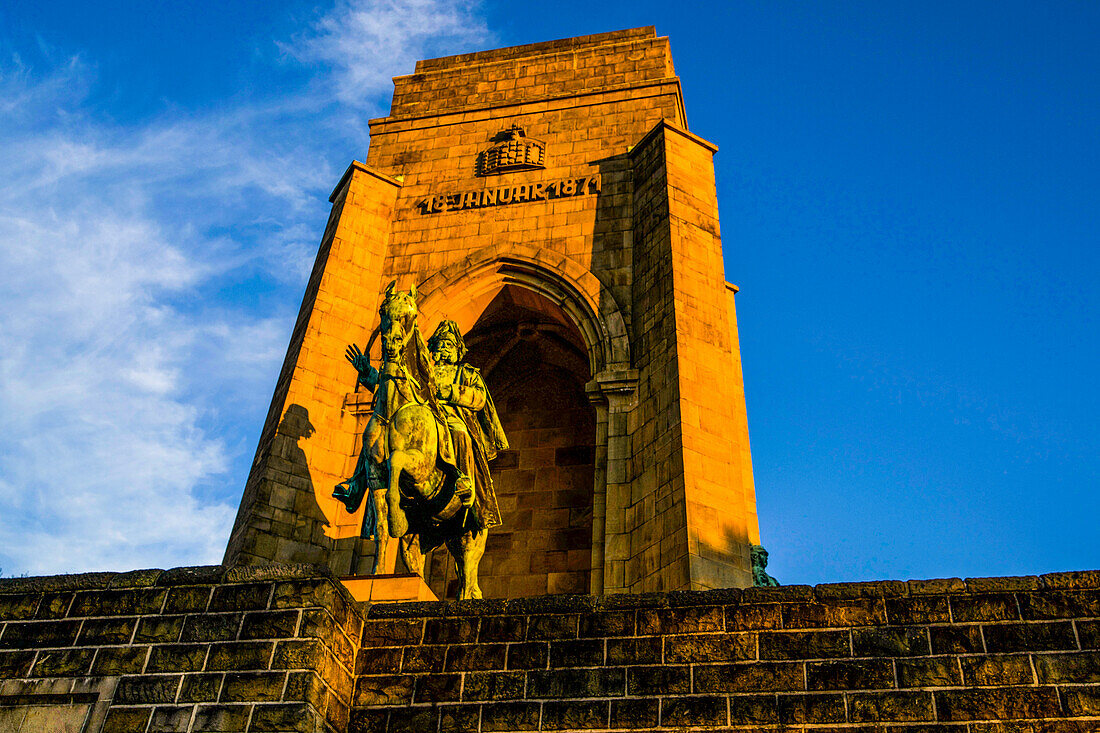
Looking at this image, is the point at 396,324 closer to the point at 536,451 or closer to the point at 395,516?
the point at 395,516

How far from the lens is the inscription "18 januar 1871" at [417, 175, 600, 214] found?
15672mm

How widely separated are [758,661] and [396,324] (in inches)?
200

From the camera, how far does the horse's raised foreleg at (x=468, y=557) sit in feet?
33.4

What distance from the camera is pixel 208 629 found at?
22.6ft

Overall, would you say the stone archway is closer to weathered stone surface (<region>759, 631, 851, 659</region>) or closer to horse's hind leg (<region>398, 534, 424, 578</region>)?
horse's hind leg (<region>398, 534, 424, 578</region>)

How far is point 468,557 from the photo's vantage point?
10289mm

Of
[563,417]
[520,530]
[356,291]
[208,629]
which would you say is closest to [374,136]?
[356,291]

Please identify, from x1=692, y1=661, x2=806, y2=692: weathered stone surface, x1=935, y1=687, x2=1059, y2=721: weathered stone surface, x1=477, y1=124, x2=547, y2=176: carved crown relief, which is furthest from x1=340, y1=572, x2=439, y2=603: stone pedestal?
x1=477, y1=124, x2=547, y2=176: carved crown relief

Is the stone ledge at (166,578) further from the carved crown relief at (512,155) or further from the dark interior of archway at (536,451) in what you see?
the carved crown relief at (512,155)

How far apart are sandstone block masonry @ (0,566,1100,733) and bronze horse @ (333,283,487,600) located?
7.86ft

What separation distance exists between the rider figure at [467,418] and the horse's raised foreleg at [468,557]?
20cm

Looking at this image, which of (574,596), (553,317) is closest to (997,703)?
(574,596)

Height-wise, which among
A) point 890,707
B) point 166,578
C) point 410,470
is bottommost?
point 890,707

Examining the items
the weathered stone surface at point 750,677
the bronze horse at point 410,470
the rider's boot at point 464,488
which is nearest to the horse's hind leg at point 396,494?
the bronze horse at point 410,470
